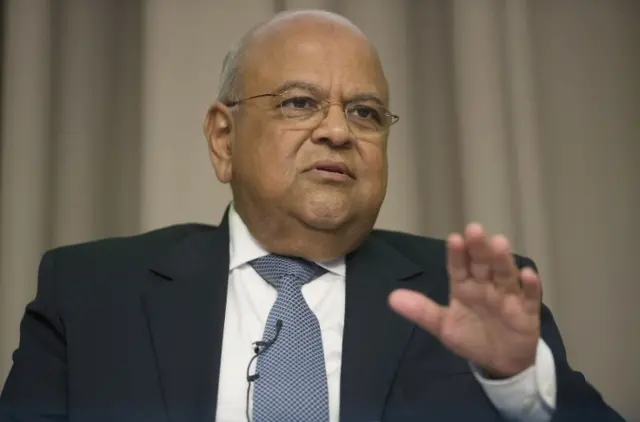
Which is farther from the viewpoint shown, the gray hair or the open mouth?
the gray hair

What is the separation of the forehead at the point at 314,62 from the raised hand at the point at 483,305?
47cm

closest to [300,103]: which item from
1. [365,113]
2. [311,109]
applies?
[311,109]

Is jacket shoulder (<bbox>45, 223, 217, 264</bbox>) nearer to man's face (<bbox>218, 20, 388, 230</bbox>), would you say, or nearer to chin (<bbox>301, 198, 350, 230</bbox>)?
man's face (<bbox>218, 20, 388, 230</bbox>)

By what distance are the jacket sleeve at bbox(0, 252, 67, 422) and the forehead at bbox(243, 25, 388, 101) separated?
20.0 inches

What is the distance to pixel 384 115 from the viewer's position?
45.6 inches

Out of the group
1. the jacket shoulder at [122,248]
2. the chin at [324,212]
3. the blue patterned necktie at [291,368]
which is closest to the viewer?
the blue patterned necktie at [291,368]

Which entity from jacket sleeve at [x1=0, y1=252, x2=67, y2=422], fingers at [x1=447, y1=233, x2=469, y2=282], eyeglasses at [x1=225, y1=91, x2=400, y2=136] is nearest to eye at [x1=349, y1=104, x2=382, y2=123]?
eyeglasses at [x1=225, y1=91, x2=400, y2=136]

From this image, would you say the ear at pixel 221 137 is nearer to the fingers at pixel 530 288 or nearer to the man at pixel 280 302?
the man at pixel 280 302

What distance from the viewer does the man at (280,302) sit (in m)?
0.95

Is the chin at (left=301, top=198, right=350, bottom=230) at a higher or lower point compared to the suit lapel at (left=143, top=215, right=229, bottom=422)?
higher

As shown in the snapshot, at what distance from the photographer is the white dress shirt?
2.76 feet

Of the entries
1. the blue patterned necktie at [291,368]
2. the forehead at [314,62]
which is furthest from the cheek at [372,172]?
the blue patterned necktie at [291,368]

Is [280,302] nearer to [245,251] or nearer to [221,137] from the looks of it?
[245,251]

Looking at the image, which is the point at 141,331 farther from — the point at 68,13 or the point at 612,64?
the point at 612,64
